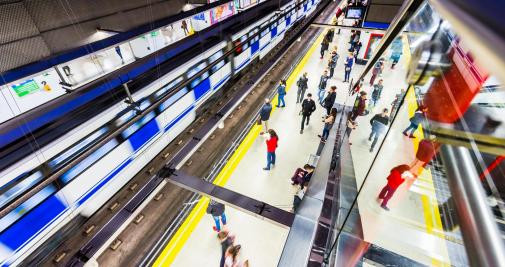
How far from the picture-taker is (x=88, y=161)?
3.55 meters

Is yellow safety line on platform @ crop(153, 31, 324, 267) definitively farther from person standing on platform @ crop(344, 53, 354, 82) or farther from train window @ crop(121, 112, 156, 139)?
person standing on platform @ crop(344, 53, 354, 82)

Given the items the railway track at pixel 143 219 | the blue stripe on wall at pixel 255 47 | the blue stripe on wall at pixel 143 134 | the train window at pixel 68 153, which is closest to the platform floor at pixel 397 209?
the railway track at pixel 143 219

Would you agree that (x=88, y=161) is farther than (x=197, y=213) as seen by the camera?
No

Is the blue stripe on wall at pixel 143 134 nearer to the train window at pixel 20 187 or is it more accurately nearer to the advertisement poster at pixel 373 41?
the train window at pixel 20 187

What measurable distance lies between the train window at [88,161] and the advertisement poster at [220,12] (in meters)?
7.59

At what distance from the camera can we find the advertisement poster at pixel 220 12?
32.0 ft

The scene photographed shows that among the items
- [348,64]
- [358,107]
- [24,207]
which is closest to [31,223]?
[24,207]

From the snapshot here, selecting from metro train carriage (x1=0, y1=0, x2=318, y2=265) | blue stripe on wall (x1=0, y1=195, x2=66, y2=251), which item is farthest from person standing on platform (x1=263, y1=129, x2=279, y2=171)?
blue stripe on wall (x1=0, y1=195, x2=66, y2=251)

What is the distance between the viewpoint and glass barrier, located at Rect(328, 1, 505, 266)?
61cm

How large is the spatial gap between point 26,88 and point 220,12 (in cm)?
744

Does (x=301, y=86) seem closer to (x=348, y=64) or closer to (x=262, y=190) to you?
(x=348, y=64)

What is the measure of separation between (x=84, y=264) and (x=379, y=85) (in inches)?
254

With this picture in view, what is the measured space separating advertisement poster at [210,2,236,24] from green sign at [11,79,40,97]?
6547mm

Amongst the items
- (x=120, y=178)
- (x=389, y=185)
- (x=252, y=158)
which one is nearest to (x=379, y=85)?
(x=252, y=158)
